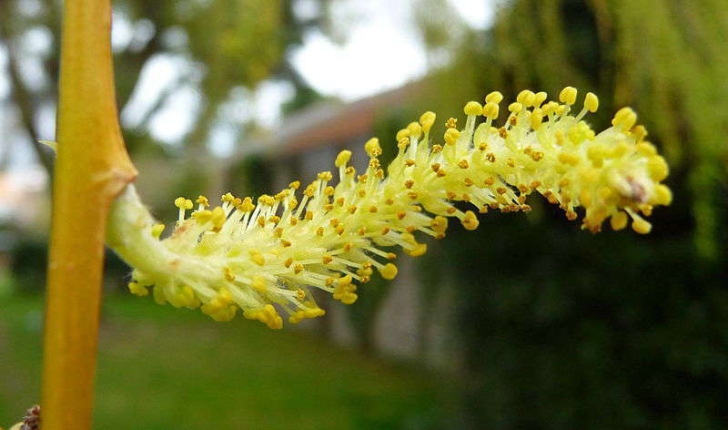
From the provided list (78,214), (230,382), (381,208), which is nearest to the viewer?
(78,214)

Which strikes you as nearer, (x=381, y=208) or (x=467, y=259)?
(x=381, y=208)

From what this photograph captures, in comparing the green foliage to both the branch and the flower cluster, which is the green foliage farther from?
the branch

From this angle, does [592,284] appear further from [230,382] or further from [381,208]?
[230,382]

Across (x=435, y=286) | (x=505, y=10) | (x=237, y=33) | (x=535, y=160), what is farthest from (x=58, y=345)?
(x=435, y=286)

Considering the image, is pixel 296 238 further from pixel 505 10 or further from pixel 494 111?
pixel 505 10

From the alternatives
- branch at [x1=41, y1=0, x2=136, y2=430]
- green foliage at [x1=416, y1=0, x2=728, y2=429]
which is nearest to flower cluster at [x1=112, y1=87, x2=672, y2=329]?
branch at [x1=41, y1=0, x2=136, y2=430]

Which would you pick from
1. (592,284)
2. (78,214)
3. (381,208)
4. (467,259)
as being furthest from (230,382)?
(78,214)
